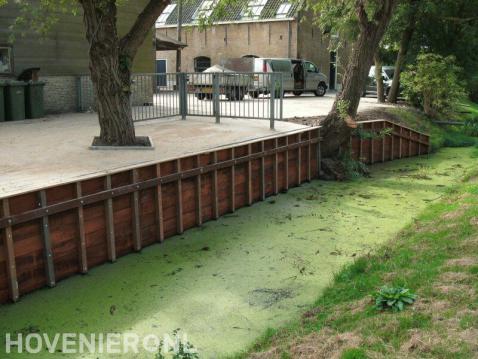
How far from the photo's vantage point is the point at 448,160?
53.2 ft

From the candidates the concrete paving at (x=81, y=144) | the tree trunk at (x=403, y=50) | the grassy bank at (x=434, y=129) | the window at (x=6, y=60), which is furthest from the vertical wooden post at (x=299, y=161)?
the tree trunk at (x=403, y=50)

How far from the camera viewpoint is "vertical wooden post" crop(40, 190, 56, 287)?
267 inches

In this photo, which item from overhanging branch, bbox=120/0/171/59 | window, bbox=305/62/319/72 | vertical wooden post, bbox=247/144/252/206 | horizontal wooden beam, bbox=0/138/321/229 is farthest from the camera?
window, bbox=305/62/319/72

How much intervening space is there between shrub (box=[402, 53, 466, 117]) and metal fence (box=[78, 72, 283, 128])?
709 cm

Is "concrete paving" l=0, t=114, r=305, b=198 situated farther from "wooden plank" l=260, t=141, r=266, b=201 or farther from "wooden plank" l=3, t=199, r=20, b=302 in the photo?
"wooden plank" l=260, t=141, r=266, b=201

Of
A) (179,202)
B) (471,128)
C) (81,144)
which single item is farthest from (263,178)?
(471,128)

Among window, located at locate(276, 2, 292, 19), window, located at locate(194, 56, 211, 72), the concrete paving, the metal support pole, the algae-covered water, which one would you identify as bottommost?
the algae-covered water

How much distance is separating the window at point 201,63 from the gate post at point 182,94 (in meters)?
20.7

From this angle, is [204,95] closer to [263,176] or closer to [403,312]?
[263,176]

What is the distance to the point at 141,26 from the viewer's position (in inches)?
397

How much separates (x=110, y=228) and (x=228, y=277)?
1702mm

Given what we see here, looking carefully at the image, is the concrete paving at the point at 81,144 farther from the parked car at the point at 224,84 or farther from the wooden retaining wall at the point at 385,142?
the wooden retaining wall at the point at 385,142

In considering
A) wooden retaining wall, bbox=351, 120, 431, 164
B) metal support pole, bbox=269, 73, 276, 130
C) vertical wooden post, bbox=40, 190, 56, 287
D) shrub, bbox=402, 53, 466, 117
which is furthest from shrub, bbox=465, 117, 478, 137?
vertical wooden post, bbox=40, 190, 56, 287

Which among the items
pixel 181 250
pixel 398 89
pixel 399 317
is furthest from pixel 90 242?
pixel 398 89
